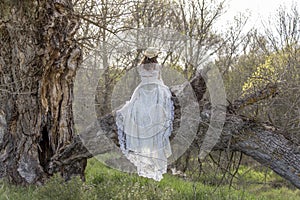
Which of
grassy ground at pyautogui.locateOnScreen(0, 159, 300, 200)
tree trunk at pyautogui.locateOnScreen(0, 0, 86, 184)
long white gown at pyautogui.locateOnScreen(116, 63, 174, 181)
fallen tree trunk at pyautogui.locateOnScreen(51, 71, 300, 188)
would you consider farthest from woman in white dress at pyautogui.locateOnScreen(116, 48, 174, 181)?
tree trunk at pyautogui.locateOnScreen(0, 0, 86, 184)

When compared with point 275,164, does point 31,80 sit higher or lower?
higher

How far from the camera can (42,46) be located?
6.82 meters

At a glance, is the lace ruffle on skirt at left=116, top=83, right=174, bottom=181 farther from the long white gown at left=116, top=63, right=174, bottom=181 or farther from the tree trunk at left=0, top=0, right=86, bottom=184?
the tree trunk at left=0, top=0, right=86, bottom=184

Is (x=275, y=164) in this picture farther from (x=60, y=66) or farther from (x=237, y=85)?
(x=237, y=85)

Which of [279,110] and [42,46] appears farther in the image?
[279,110]

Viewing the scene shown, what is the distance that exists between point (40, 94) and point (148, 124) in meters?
2.03

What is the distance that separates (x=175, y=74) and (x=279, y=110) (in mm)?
2347

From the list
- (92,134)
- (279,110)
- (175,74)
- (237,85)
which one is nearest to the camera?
(92,134)

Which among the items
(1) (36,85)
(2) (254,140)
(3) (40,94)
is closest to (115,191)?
(2) (254,140)

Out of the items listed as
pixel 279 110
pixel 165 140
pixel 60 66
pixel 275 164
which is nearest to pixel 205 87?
pixel 165 140

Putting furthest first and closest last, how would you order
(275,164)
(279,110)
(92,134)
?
(279,110) → (92,134) → (275,164)

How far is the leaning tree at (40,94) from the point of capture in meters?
6.77

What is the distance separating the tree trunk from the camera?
22.3 feet

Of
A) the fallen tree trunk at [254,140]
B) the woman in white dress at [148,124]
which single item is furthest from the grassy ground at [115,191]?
the fallen tree trunk at [254,140]
